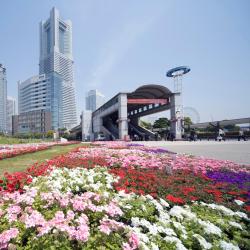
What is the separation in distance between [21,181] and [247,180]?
561 cm

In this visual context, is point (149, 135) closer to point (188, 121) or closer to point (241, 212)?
point (188, 121)

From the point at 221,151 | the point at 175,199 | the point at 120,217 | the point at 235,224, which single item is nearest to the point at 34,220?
the point at 120,217

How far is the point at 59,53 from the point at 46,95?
52883mm

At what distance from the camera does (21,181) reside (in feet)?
15.3

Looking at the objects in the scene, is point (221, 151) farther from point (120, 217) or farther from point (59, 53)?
point (59, 53)

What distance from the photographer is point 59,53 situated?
600ft

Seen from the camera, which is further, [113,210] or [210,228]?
[113,210]

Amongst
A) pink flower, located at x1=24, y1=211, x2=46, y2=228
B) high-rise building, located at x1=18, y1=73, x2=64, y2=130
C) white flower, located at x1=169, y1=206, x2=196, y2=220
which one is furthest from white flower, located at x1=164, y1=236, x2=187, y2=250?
high-rise building, located at x1=18, y1=73, x2=64, y2=130

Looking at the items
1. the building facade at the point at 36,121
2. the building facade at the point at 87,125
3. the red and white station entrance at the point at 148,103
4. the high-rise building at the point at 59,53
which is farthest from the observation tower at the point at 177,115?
the high-rise building at the point at 59,53

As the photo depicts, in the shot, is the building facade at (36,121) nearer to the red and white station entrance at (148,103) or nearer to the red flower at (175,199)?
the red and white station entrance at (148,103)

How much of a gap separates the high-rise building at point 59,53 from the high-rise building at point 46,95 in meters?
15.5

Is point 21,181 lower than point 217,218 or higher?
higher

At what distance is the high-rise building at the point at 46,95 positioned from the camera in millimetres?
145125

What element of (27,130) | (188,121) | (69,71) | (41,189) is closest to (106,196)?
(41,189)
